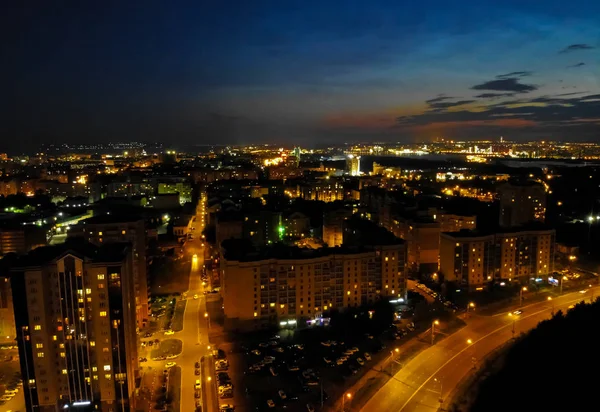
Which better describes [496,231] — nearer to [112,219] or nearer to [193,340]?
[193,340]

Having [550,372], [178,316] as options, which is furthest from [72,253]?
[550,372]

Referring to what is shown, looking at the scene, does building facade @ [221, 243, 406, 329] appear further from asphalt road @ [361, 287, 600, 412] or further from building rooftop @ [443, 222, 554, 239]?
building rooftop @ [443, 222, 554, 239]

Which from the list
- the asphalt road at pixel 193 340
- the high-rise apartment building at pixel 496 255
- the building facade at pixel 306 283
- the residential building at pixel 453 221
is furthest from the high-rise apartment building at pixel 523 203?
the asphalt road at pixel 193 340

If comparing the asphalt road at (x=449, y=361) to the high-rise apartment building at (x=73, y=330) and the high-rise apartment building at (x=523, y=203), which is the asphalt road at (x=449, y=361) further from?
the high-rise apartment building at (x=523, y=203)

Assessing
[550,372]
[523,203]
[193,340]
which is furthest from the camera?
[523,203]

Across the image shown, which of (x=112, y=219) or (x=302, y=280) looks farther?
(x=112, y=219)

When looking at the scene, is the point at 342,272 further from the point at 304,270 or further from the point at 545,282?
the point at 545,282

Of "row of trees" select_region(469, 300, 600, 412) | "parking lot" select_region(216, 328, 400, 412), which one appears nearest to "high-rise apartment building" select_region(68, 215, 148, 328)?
"parking lot" select_region(216, 328, 400, 412)
